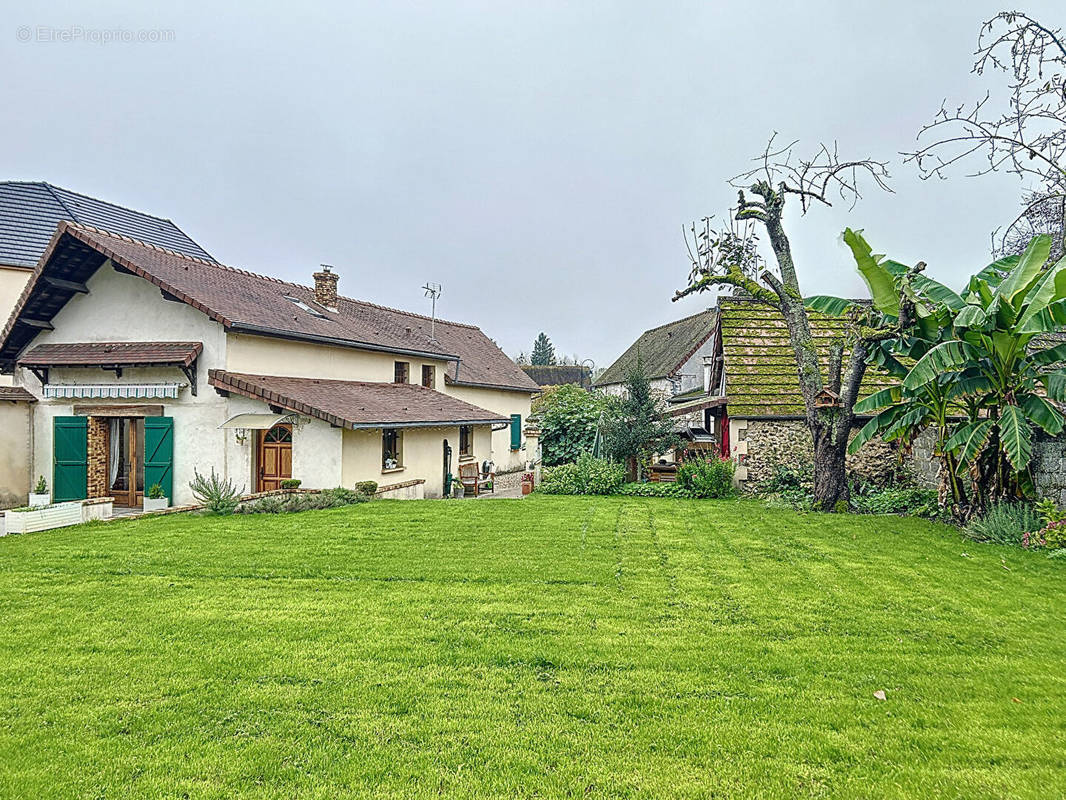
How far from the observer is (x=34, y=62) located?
1792 cm

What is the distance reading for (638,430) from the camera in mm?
17531

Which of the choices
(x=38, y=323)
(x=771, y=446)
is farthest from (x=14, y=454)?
(x=771, y=446)

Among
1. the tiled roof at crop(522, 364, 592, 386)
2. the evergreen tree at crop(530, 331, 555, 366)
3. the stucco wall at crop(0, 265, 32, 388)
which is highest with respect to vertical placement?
the evergreen tree at crop(530, 331, 555, 366)

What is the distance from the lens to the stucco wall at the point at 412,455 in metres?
15.0

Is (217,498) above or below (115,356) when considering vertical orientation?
below

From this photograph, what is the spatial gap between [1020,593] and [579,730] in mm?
5868

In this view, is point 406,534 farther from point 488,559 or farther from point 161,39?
point 161,39

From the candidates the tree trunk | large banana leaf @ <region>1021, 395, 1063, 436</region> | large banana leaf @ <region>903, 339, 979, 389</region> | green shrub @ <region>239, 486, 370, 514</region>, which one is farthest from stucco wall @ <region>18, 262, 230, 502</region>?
large banana leaf @ <region>1021, 395, 1063, 436</region>

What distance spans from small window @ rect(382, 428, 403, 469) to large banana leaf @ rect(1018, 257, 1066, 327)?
43.4ft

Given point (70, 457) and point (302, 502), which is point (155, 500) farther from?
point (302, 502)

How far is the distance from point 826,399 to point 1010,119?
6.10 m

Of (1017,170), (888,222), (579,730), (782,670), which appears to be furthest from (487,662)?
(888,222)

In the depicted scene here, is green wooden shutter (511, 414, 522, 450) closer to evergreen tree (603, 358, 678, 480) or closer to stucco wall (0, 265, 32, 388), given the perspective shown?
evergreen tree (603, 358, 678, 480)

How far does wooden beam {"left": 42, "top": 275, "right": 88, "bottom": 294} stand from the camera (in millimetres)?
14766
